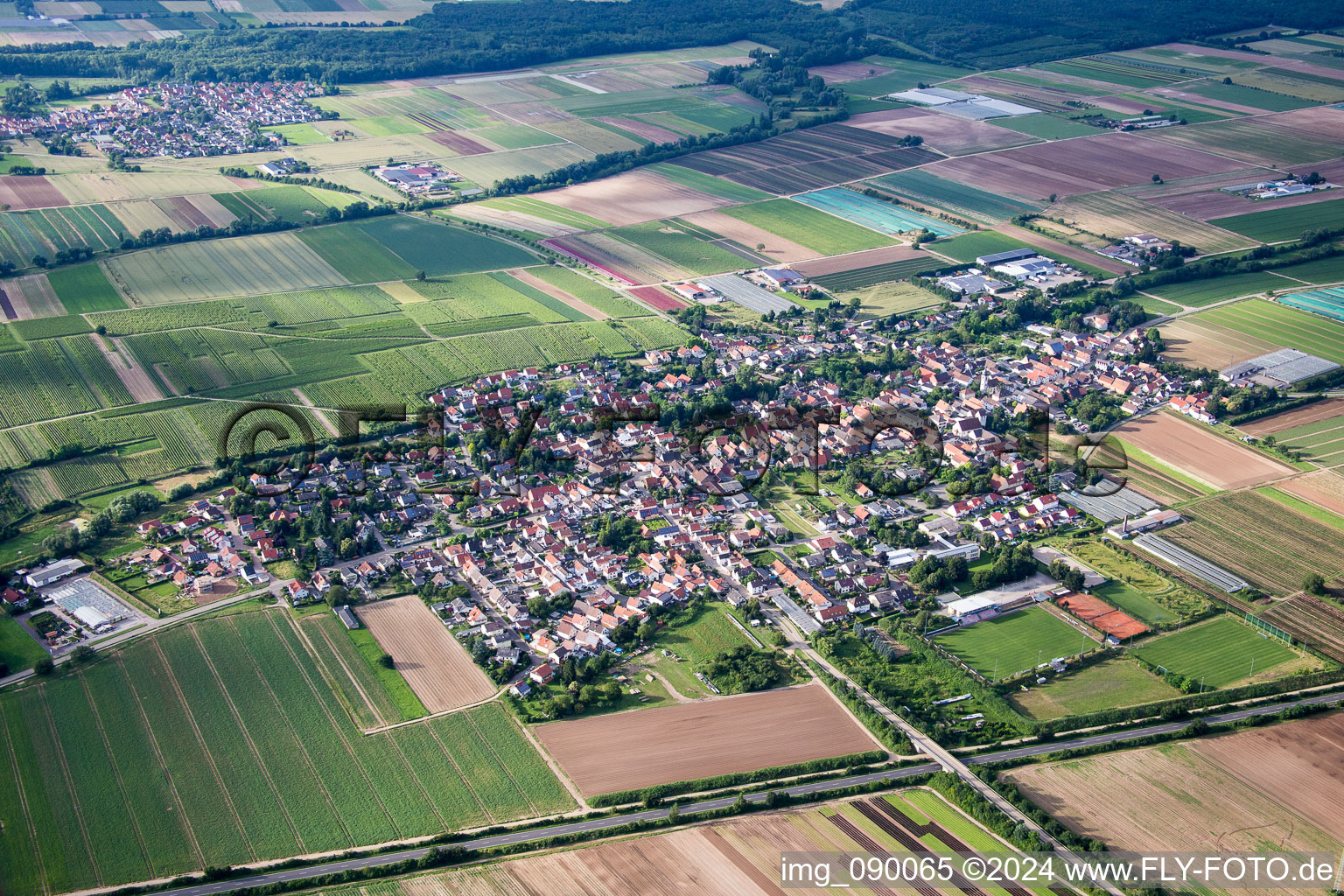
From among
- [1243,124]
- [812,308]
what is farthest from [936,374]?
[1243,124]

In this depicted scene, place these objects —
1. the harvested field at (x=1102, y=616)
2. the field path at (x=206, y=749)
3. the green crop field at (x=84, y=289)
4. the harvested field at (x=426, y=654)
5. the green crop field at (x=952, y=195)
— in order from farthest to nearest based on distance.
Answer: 1. the green crop field at (x=952, y=195)
2. the green crop field at (x=84, y=289)
3. the harvested field at (x=1102, y=616)
4. the harvested field at (x=426, y=654)
5. the field path at (x=206, y=749)

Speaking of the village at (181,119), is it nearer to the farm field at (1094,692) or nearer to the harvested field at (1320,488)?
the harvested field at (1320,488)

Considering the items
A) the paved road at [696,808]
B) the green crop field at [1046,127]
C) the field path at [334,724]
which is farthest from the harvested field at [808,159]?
the paved road at [696,808]

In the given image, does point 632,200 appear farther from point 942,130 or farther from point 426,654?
point 426,654

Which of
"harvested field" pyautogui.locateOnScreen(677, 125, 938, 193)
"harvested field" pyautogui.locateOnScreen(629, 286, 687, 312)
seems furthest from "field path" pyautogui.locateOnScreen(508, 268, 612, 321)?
"harvested field" pyautogui.locateOnScreen(677, 125, 938, 193)

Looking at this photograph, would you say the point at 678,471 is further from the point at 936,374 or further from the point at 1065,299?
the point at 1065,299

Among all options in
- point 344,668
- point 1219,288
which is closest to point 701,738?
point 344,668
